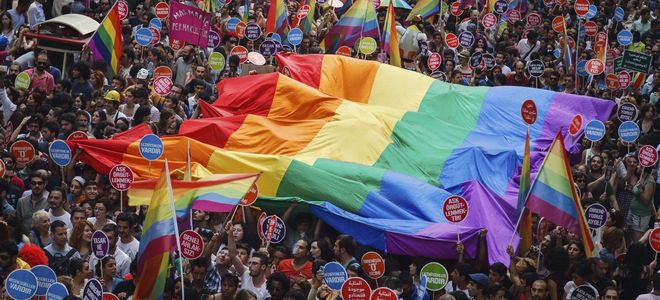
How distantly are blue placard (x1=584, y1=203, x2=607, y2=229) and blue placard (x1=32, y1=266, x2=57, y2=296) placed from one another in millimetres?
5287

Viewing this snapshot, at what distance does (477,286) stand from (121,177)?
370cm

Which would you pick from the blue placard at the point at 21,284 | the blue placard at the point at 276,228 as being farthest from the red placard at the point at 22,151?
the blue placard at the point at 21,284

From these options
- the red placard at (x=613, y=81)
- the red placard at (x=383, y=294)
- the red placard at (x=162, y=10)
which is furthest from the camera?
the red placard at (x=162, y=10)

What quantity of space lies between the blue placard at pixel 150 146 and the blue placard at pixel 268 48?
5.49 m

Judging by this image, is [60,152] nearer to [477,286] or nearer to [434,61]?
[477,286]

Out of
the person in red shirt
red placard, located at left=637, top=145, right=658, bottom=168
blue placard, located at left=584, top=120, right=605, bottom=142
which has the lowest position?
the person in red shirt

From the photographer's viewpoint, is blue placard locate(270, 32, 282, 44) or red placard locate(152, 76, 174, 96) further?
blue placard locate(270, 32, 282, 44)

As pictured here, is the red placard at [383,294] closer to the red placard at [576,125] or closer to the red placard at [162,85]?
the red placard at [576,125]

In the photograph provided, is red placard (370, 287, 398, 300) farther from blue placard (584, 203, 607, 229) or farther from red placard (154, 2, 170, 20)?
red placard (154, 2, 170, 20)

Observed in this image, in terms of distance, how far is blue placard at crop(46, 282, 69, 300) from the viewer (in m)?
11.5

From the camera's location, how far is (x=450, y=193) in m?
16.5

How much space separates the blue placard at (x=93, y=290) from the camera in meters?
11.7

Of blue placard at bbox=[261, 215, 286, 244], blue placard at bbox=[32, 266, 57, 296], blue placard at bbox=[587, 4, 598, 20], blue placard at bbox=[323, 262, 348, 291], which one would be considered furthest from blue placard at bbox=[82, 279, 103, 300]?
blue placard at bbox=[587, 4, 598, 20]

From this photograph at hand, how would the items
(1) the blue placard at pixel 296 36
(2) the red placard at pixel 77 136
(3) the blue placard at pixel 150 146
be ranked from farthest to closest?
(1) the blue placard at pixel 296 36
(2) the red placard at pixel 77 136
(3) the blue placard at pixel 150 146
